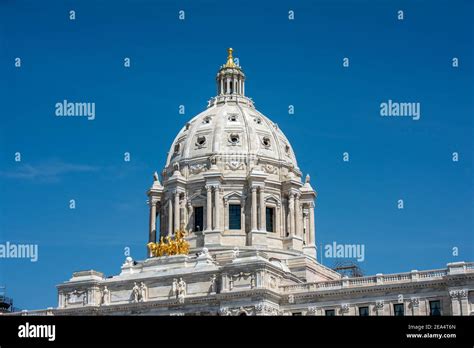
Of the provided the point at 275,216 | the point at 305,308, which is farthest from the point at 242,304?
the point at 275,216

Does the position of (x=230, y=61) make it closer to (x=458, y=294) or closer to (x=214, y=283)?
(x=214, y=283)

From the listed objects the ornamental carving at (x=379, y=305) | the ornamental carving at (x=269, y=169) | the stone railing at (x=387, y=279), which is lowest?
the ornamental carving at (x=379, y=305)

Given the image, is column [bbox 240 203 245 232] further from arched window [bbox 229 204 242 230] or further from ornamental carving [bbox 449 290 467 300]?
ornamental carving [bbox 449 290 467 300]

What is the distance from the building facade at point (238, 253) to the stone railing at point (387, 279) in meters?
0.10

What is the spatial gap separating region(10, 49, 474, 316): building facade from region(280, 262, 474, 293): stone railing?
0.10 m

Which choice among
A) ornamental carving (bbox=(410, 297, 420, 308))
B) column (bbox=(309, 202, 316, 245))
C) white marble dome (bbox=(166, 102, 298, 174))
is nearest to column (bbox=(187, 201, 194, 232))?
white marble dome (bbox=(166, 102, 298, 174))

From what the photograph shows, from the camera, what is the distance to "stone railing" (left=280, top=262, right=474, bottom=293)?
80.4 metres

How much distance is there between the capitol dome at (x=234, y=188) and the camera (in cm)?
10600

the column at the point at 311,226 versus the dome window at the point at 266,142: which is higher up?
the dome window at the point at 266,142

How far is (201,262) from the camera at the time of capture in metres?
93.2

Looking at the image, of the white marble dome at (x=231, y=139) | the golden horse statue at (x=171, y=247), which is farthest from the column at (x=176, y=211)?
the golden horse statue at (x=171, y=247)

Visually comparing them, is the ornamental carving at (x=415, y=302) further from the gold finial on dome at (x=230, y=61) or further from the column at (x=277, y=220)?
the gold finial on dome at (x=230, y=61)
